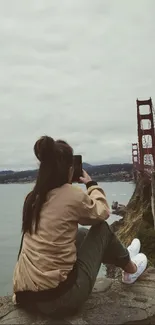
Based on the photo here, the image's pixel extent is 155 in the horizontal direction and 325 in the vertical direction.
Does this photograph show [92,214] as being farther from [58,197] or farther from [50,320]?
[50,320]

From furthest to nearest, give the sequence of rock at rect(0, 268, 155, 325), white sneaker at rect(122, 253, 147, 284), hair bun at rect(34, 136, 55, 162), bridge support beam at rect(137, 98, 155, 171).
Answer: bridge support beam at rect(137, 98, 155, 171)
white sneaker at rect(122, 253, 147, 284)
rock at rect(0, 268, 155, 325)
hair bun at rect(34, 136, 55, 162)

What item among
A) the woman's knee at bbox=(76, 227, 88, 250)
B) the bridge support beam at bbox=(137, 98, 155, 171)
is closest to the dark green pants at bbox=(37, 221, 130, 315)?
Result: the woman's knee at bbox=(76, 227, 88, 250)

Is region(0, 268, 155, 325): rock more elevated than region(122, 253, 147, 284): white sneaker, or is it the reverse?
region(122, 253, 147, 284): white sneaker

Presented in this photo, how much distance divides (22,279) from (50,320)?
28 cm

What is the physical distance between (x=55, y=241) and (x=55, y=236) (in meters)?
0.03

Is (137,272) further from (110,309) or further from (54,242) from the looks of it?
(54,242)

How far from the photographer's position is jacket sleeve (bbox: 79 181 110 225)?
2.14 m

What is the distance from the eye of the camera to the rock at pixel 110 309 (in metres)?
2.22

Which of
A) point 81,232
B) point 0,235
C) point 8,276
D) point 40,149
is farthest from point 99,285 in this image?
point 0,235

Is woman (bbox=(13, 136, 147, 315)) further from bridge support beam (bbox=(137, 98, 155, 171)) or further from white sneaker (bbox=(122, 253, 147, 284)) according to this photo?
bridge support beam (bbox=(137, 98, 155, 171))

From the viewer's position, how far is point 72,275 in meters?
2.13

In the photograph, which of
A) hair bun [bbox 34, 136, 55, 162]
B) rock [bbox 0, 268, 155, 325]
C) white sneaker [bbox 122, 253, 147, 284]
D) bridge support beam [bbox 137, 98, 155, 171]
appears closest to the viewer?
hair bun [bbox 34, 136, 55, 162]

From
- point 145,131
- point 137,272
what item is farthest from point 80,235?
point 145,131

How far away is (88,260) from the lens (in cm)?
224
